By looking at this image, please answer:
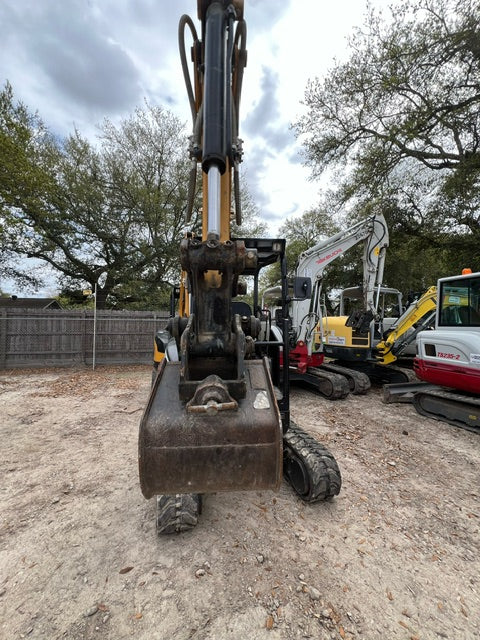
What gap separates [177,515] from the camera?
246 centimetres

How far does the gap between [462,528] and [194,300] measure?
2980mm

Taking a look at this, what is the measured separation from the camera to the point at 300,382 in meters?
7.74

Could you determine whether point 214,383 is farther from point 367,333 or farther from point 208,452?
point 367,333

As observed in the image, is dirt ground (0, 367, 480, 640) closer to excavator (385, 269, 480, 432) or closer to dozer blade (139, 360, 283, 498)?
dozer blade (139, 360, 283, 498)

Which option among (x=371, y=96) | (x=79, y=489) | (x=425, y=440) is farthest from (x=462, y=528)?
(x=371, y=96)

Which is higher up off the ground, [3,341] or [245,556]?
[3,341]

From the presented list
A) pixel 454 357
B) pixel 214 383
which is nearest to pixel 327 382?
pixel 454 357

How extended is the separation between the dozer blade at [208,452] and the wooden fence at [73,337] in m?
10.3

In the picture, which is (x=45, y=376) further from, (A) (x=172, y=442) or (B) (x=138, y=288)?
(A) (x=172, y=442)

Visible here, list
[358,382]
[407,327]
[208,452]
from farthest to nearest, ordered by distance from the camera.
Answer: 1. [407,327]
2. [358,382]
3. [208,452]

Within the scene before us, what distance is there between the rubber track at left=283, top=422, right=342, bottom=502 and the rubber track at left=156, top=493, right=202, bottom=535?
1.02 meters

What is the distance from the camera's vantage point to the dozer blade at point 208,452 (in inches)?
67.7

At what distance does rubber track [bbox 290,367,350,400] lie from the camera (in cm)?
657

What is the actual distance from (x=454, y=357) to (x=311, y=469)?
12.6 feet
